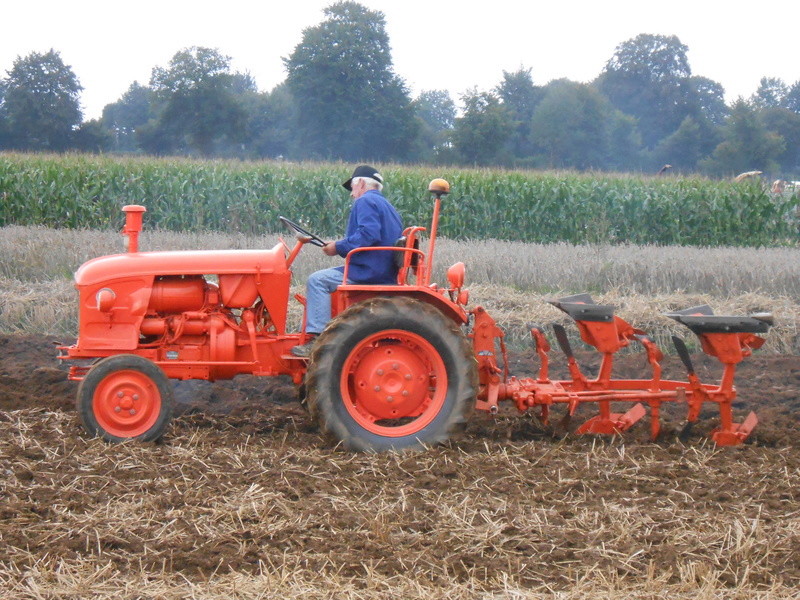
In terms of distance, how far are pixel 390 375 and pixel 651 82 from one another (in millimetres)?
45010

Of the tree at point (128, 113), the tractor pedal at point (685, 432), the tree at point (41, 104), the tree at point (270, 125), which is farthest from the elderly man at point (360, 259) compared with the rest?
the tree at point (128, 113)

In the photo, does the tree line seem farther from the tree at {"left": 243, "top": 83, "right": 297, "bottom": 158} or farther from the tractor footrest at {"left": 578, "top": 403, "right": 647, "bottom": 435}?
the tractor footrest at {"left": 578, "top": 403, "right": 647, "bottom": 435}

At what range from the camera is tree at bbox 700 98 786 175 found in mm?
34000

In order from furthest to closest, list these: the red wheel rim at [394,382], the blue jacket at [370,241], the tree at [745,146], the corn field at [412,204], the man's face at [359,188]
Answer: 1. the tree at [745,146]
2. the corn field at [412,204]
3. the man's face at [359,188]
4. the blue jacket at [370,241]
5. the red wheel rim at [394,382]

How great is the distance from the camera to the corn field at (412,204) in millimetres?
16750

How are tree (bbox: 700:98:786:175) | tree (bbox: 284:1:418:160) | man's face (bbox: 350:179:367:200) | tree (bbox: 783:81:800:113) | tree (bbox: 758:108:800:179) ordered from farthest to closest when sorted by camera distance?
1. tree (bbox: 783:81:800:113)
2. tree (bbox: 284:1:418:160)
3. tree (bbox: 758:108:800:179)
4. tree (bbox: 700:98:786:175)
5. man's face (bbox: 350:179:367:200)

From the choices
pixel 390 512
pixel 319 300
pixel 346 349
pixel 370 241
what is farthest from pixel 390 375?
pixel 390 512

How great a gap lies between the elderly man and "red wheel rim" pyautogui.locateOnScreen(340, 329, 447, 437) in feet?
1.23

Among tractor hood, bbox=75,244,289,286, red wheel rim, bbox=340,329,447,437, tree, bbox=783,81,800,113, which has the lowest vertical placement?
red wheel rim, bbox=340,329,447,437

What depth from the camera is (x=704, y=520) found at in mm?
3980

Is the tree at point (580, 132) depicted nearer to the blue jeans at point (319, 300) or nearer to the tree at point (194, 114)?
the tree at point (194, 114)

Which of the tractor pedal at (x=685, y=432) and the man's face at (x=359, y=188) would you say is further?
the man's face at (x=359, y=188)

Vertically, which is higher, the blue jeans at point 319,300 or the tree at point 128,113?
the tree at point 128,113

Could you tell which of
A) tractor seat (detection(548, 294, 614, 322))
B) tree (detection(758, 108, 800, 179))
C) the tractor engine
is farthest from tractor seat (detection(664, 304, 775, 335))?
tree (detection(758, 108, 800, 179))
